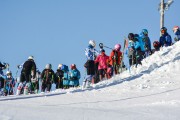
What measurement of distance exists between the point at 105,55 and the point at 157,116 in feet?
40.5

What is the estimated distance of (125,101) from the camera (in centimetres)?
1070

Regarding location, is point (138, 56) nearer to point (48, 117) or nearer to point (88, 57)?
point (88, 57)

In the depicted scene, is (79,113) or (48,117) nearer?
(48,117)

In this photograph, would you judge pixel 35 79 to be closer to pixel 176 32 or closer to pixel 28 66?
pixel 28 66

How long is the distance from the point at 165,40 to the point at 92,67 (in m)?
7.31

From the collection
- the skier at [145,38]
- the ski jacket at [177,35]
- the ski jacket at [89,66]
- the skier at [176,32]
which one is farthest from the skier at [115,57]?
the ski jacket at [177,35]

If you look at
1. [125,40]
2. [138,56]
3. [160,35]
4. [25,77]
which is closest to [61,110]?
[25,77]

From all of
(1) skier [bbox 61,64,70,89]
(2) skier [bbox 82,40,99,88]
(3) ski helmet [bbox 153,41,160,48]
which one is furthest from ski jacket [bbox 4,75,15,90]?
(3) ski helmet [bbox 153,41,160,48]

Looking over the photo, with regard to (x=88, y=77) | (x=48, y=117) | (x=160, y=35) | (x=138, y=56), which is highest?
(x=160, y=35)

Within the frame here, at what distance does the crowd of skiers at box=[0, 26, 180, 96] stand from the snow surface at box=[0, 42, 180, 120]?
100 centimetres

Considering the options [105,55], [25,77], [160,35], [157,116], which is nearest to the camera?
[157,116]

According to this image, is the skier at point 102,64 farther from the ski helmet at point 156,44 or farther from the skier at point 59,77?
the ski helmet at point 156,44

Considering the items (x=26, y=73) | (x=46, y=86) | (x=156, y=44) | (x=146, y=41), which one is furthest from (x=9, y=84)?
(x=156, y=44)

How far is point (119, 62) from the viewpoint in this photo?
20.1 meters
